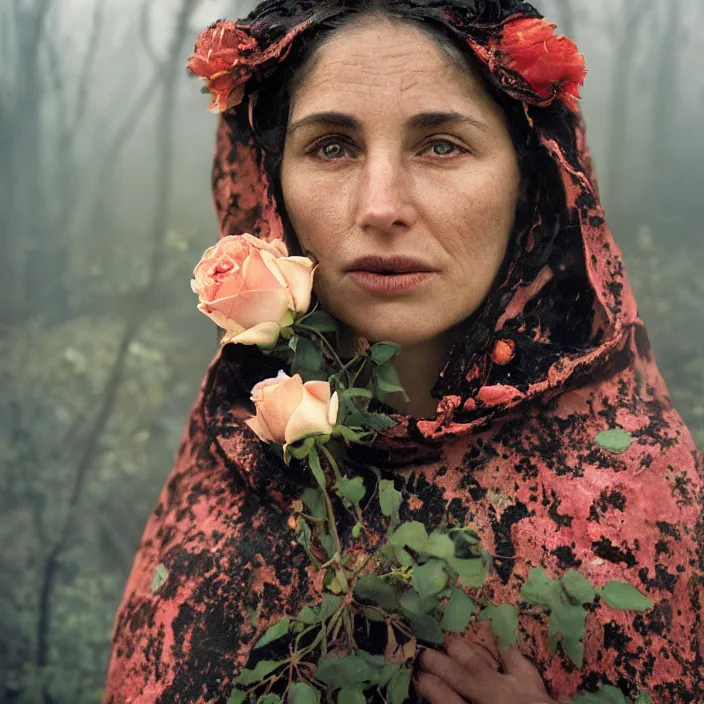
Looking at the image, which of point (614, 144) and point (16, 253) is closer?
point (614, 144)

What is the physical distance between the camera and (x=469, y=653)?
108 centimetres

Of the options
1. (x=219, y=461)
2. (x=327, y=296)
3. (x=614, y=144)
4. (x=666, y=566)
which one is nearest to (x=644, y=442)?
(x=666, y=566)

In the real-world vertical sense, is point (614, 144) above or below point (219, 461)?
above

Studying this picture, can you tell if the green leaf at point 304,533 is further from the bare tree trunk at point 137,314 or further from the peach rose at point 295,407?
the bare tree trunk at point 137,314

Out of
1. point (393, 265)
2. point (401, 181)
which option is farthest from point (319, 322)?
point (401, 181)

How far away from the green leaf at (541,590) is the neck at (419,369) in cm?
38

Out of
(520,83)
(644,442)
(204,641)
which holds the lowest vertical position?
(204,641)

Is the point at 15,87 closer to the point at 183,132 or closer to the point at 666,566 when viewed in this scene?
the point at 183,132

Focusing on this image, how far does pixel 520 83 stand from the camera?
48.2 inches

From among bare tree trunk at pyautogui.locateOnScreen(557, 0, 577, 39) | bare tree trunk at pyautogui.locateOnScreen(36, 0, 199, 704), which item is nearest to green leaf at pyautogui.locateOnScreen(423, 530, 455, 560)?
bare tree trunk at pyautogui.locateOnScreen(557, 0, 577, 39)

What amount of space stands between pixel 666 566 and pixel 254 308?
2.29ft

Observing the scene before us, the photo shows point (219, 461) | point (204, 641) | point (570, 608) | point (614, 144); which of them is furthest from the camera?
point (614, 144)

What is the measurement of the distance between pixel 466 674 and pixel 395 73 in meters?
0.88

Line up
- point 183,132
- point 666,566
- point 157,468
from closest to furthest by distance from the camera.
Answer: point 666,566
point 183,132
point 157,468
